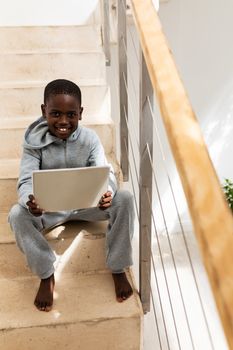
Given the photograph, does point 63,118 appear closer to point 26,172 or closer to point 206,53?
point 26,172

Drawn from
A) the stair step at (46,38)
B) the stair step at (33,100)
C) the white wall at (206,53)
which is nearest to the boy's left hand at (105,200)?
the stair step at (33,100)

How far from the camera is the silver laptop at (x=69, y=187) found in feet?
3.84

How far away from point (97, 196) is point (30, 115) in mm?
844

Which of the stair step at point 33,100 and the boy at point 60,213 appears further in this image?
the stair step at point 33,100

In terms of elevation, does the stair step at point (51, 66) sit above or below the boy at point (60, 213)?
above

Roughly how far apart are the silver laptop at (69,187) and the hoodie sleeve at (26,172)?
0.34 ft

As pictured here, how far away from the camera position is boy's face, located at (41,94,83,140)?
134 centimetres

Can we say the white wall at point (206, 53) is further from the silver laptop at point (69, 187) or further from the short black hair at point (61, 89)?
the silver laptop at point (69, 187)

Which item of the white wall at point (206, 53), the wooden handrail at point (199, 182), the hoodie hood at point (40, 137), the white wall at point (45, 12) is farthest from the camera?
the white wall at point (206, 53)

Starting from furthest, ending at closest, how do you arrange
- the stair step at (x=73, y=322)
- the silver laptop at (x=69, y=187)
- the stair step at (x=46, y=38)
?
the stair step at (x=46, y=38) → the stair step at (x=73, y=322) → the silver laptop at (x=69, y=187)

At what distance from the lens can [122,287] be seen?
135 cm

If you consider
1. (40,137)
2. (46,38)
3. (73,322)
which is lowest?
(73,322)

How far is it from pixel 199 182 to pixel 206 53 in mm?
2679

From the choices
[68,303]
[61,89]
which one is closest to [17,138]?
[61,89]
